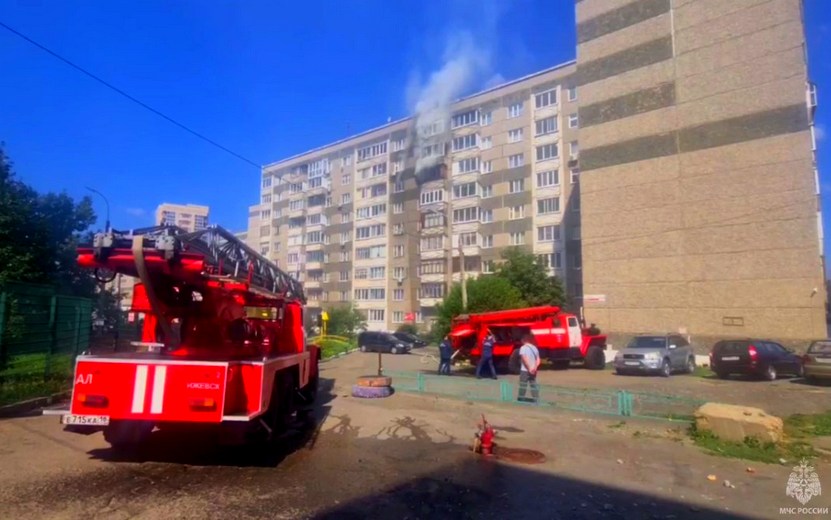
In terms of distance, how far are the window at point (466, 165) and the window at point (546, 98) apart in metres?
7.65

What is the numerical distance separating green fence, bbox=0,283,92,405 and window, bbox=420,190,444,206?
4109cm

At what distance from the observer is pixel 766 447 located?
771 cm

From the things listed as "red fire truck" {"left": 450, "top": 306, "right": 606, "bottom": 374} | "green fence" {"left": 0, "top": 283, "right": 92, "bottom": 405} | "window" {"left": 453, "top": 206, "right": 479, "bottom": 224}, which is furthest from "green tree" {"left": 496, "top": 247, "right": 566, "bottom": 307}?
"green fence" {"left": 0, "top": 283, "right": 92, "bottom": 405}

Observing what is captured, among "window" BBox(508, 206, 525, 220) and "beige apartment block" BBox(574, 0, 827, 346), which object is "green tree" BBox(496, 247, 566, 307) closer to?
"beige apartment block" BBox(574, 0, 827, 346)

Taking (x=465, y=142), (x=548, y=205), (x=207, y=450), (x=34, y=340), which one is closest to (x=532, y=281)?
(x=548, y=205)

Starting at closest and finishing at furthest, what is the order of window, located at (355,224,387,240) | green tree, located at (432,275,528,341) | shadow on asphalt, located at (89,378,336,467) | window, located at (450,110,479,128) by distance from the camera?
shadow on asphalt, located at (89,378,336,467) < green tree, located at (432,275,528,341) < window, located at (450,110,479,128) < window, located at (355,224,387,240)

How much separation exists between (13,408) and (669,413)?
1259cm

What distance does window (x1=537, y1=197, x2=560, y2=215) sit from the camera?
45.6m

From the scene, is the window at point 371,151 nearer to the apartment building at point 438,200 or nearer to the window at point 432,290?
the apartment building at point 438,200

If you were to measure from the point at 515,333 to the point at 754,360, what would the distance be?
28.5ft

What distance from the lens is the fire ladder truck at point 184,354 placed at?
6.29m

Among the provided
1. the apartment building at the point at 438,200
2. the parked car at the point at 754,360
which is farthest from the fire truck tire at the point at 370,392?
the apartment building at the point at 438,200

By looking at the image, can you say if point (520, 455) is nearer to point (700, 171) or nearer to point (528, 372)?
point (528, 372)

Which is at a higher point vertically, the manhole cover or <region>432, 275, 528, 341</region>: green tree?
<region>432, 275, 528, 341</region>: green tree
